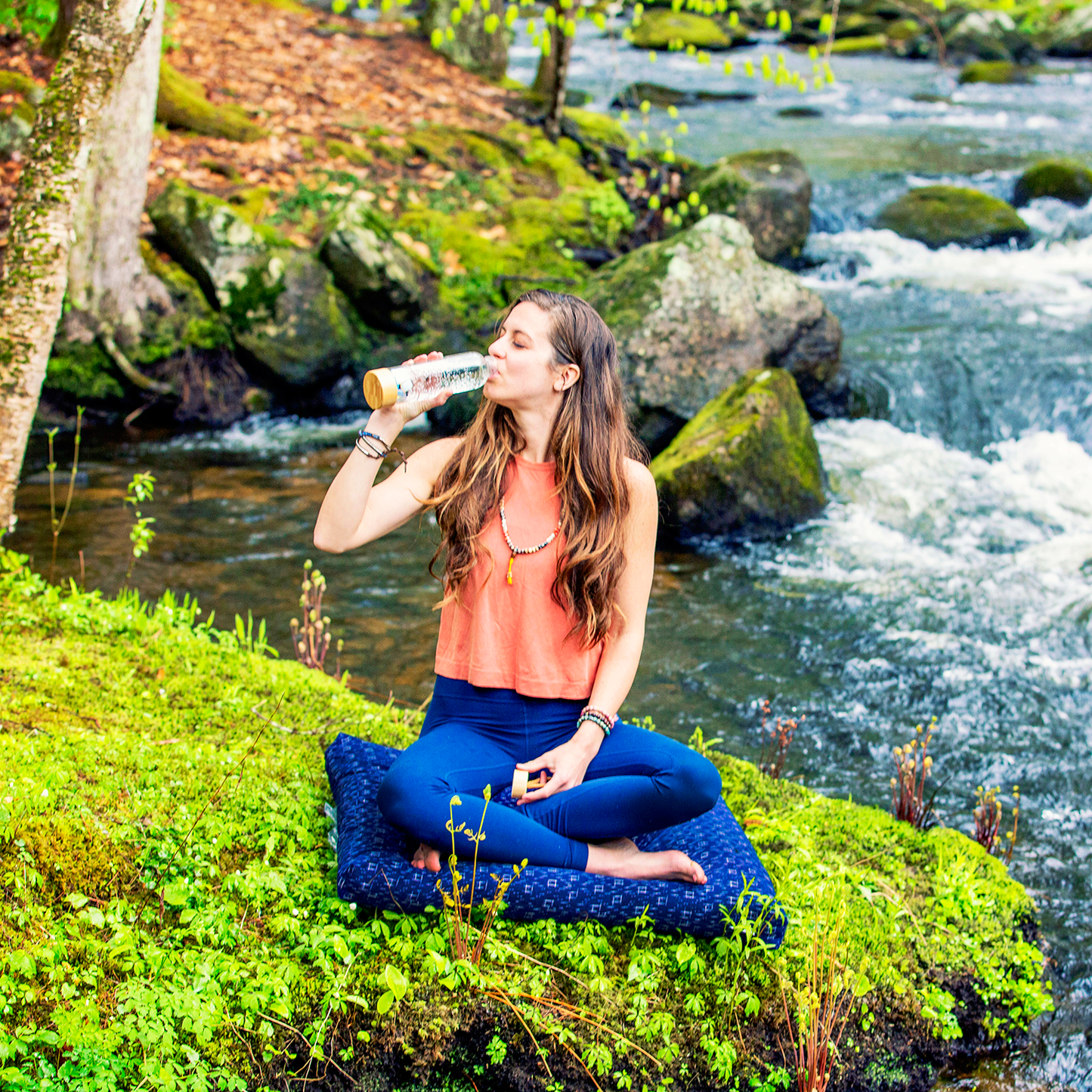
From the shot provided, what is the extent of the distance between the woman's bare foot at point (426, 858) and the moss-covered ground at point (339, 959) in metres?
0.15

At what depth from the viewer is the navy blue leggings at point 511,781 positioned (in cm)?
327

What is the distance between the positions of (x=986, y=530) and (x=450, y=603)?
244 inches

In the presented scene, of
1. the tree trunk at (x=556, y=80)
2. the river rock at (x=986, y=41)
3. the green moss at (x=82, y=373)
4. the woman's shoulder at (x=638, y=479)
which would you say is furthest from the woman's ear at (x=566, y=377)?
the river rock at (x=986, y=41)

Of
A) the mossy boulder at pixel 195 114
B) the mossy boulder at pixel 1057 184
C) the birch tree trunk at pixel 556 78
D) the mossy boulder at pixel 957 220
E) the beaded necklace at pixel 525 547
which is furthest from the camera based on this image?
the mossy boulder at pixel 1057 184

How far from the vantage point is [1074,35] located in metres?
28.9

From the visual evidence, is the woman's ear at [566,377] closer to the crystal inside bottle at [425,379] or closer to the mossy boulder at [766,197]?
the crystal inside bottle at [425,379]

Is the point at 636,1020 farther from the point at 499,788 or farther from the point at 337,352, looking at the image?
the point at 337,352

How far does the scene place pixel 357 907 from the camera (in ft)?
10.7

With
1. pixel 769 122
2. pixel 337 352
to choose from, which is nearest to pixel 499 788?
pixel 337 352

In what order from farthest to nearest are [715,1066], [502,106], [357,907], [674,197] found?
1. [502,106]
2. [674,197]
3. [357,907]
4. [715,1066]

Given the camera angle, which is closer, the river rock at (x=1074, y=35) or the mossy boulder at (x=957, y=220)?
the mossy boulder at (x=957, y=220)

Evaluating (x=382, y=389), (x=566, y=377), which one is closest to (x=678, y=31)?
(x=566, y=377)

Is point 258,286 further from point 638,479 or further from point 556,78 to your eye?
point 638,479

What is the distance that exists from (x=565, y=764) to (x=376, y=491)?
3.65ft
